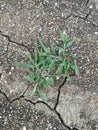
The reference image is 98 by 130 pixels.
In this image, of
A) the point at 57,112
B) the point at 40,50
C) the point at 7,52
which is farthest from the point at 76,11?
the point at 57,112

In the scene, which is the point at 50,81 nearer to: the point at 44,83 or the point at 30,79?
the point at 44,83

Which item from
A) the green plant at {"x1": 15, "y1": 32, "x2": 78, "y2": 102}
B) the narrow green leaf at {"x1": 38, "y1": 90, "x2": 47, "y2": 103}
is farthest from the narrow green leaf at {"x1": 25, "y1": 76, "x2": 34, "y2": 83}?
the narrow green leaf at {"x1": 38, "y1": 90, "x2": 47, "y2": 103}

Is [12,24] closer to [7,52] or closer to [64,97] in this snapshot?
[7,52]

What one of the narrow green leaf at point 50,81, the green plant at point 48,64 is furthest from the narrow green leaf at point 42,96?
the narrow green leaf at point 50,81

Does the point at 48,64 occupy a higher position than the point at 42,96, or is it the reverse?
the point at 48,64

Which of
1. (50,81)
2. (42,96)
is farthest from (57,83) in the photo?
(42,96)

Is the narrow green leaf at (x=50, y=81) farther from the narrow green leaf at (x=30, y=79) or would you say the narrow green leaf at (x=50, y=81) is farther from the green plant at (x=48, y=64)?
the narrow green leaf at (x=30, y=79)

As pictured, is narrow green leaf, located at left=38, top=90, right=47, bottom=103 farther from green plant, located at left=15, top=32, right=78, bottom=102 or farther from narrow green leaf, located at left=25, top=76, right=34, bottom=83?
narrow green leaf, located at left=25, top=76, right=34, bottom=83
